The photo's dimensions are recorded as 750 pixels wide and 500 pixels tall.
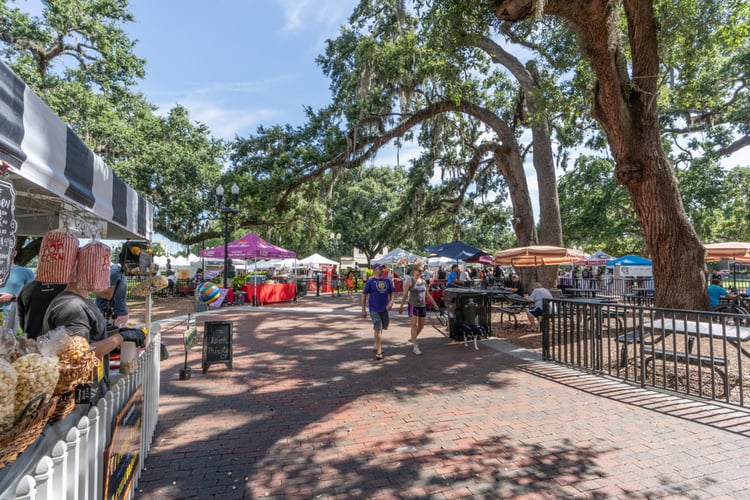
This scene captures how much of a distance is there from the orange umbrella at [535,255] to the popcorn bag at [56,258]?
10.6 metres

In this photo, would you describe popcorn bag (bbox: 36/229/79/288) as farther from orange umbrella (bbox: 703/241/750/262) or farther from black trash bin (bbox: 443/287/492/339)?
orange umbrella (bbox: 703/241/750/262)

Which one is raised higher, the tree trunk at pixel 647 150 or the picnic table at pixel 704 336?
the tree trunk at pixel 647 150

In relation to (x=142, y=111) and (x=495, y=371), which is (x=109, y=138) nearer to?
(x=142, y=111)

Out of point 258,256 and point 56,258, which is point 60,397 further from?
point 258,256

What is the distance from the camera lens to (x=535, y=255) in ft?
36.3

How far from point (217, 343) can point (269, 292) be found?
35.2 feet

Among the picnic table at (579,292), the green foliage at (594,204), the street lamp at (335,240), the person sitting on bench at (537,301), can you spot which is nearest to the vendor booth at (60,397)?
the person sitting on bench at (537,301)

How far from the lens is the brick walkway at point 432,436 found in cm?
308

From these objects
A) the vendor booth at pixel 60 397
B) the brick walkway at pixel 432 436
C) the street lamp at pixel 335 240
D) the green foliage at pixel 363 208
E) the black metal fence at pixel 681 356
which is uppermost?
the green foliage at pixel 363 208

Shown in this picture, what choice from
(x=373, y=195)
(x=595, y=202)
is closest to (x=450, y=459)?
(x=595, y=202)

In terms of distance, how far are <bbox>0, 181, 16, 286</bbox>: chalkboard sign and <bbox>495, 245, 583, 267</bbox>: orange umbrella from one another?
10906 mm

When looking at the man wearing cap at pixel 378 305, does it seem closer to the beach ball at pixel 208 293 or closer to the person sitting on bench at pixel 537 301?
the beach ball at pixel 208 293

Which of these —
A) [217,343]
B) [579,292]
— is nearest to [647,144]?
[579,292]

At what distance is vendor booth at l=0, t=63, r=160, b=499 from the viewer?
1.44 metres
